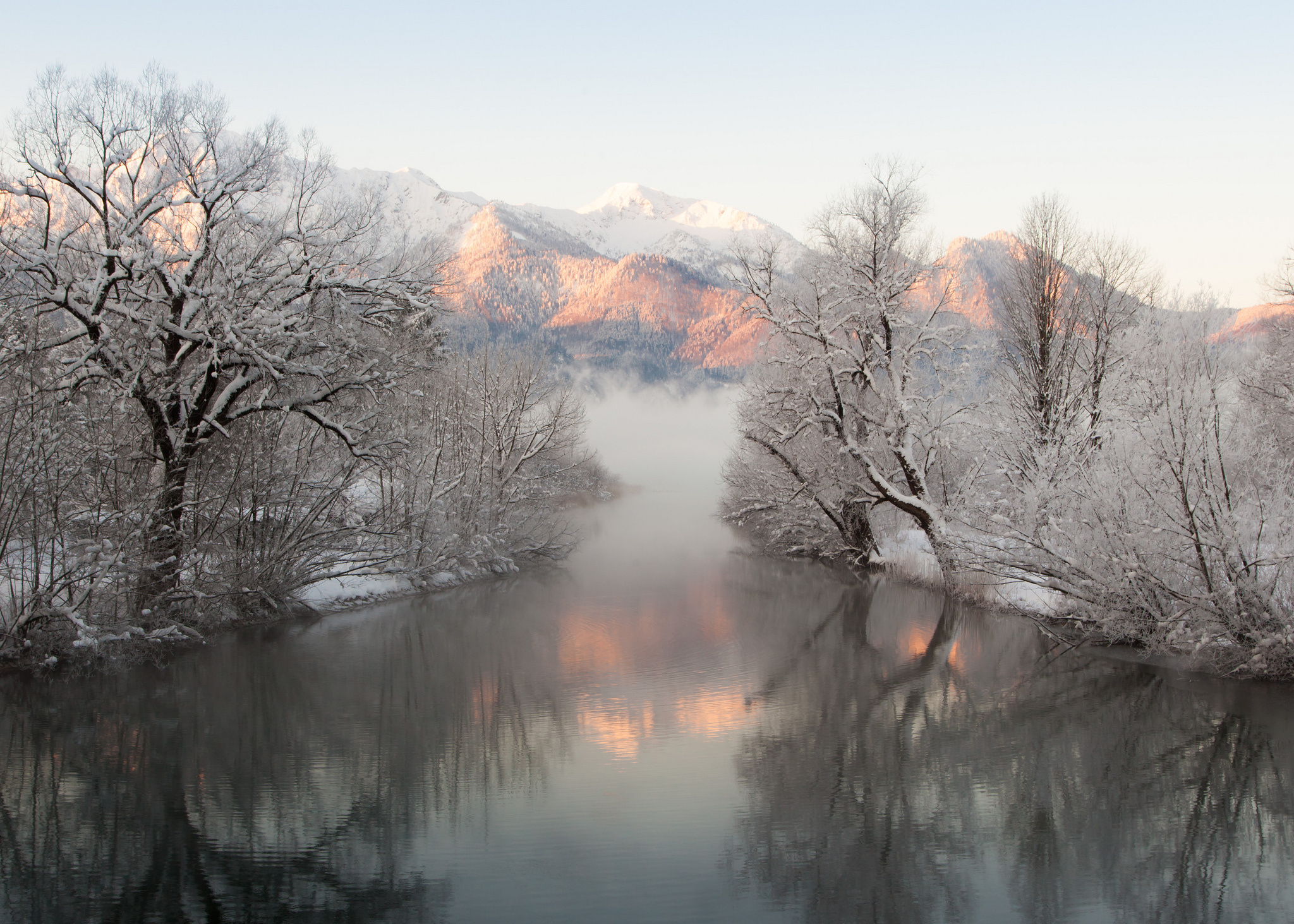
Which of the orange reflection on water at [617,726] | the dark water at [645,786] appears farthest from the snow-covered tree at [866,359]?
the orange reflection on water at [617,726]

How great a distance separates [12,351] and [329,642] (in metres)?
7.19

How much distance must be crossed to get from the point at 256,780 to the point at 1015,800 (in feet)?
25.3

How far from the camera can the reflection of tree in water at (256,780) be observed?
7.23m

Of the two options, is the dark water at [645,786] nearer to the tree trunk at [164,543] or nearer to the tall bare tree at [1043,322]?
the tree trunk at [164,543]

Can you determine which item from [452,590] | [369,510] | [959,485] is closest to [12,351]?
[369,510]

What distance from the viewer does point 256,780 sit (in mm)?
9695

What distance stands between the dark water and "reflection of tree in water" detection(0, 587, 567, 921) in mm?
37

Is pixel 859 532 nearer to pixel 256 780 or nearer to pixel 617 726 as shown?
pixel 617 726

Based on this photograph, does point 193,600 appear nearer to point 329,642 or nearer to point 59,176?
point 329,642

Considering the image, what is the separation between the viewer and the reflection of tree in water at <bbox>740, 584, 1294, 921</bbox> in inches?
290

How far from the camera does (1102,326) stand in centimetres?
2611

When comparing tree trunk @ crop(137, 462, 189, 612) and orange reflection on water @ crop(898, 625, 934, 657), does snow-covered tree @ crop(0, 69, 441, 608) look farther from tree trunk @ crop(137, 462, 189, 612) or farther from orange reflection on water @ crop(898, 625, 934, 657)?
orange reflection on water @ crop(898, 625, 934, 657)

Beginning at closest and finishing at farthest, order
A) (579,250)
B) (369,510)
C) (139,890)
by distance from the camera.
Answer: (139,890) < (369,510) < (579,250)

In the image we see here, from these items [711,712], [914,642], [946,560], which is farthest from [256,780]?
[946,560]
